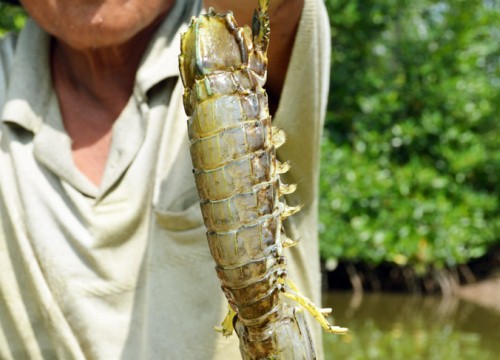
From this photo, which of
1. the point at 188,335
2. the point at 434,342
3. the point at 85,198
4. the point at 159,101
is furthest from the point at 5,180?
the point at 434,342

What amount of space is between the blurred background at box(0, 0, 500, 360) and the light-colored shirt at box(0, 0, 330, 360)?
16.7 ft

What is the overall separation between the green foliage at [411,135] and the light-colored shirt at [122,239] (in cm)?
544

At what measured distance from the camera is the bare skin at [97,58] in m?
1.61

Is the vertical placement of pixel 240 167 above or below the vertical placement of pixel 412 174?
above

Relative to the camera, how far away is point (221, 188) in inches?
47.9

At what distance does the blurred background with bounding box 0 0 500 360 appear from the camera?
7.12 m

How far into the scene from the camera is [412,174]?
7.44m

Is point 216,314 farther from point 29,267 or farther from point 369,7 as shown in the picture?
point 369,7

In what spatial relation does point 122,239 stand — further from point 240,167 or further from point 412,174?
point 412,174

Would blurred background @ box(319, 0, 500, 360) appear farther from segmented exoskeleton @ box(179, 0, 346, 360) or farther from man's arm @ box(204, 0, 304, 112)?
segmented exoskeleton @ box(179, 0, 346, 360)

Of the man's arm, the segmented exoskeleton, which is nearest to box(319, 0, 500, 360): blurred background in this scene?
the man's arm

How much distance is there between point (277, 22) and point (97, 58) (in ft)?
1.62

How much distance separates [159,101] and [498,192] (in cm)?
673

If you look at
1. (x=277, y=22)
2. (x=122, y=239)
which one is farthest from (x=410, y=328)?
(x=277, y=22)
